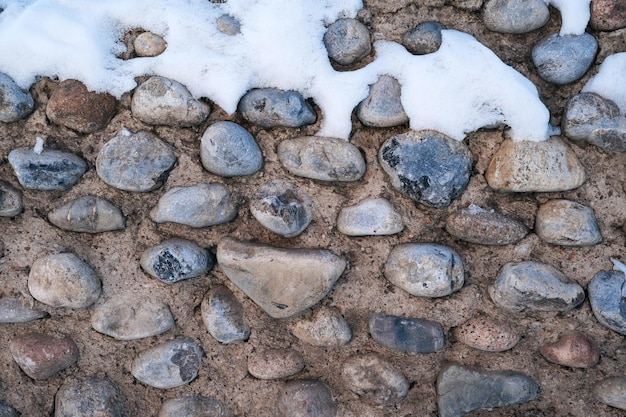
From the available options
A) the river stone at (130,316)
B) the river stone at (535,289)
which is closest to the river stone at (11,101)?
the river stone at (130,316)

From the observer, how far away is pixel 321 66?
1.25m

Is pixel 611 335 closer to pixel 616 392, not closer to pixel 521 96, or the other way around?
pixel 616 392

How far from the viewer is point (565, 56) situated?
1207mm

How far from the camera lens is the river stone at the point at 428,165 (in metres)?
1.22

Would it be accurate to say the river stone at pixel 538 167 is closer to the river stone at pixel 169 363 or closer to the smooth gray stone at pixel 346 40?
the smooth gray stone at pixel 346 40

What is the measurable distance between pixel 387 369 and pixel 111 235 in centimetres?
65

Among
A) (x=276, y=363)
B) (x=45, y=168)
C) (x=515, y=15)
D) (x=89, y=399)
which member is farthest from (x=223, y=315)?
(x=515, y=15)

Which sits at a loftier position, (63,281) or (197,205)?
(197,205)

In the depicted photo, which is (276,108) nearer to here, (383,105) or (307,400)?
(383,105)

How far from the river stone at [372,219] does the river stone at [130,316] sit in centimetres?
44

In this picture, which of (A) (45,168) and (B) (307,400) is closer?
(A) (45,168)

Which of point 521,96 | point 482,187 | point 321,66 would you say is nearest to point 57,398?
point 321,66

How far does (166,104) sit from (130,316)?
460mm

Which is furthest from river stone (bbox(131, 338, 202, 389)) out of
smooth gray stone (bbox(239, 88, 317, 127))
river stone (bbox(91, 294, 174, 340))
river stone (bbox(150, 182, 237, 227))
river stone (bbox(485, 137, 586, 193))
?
river stone (bbox(485, 137, 586, 193))
